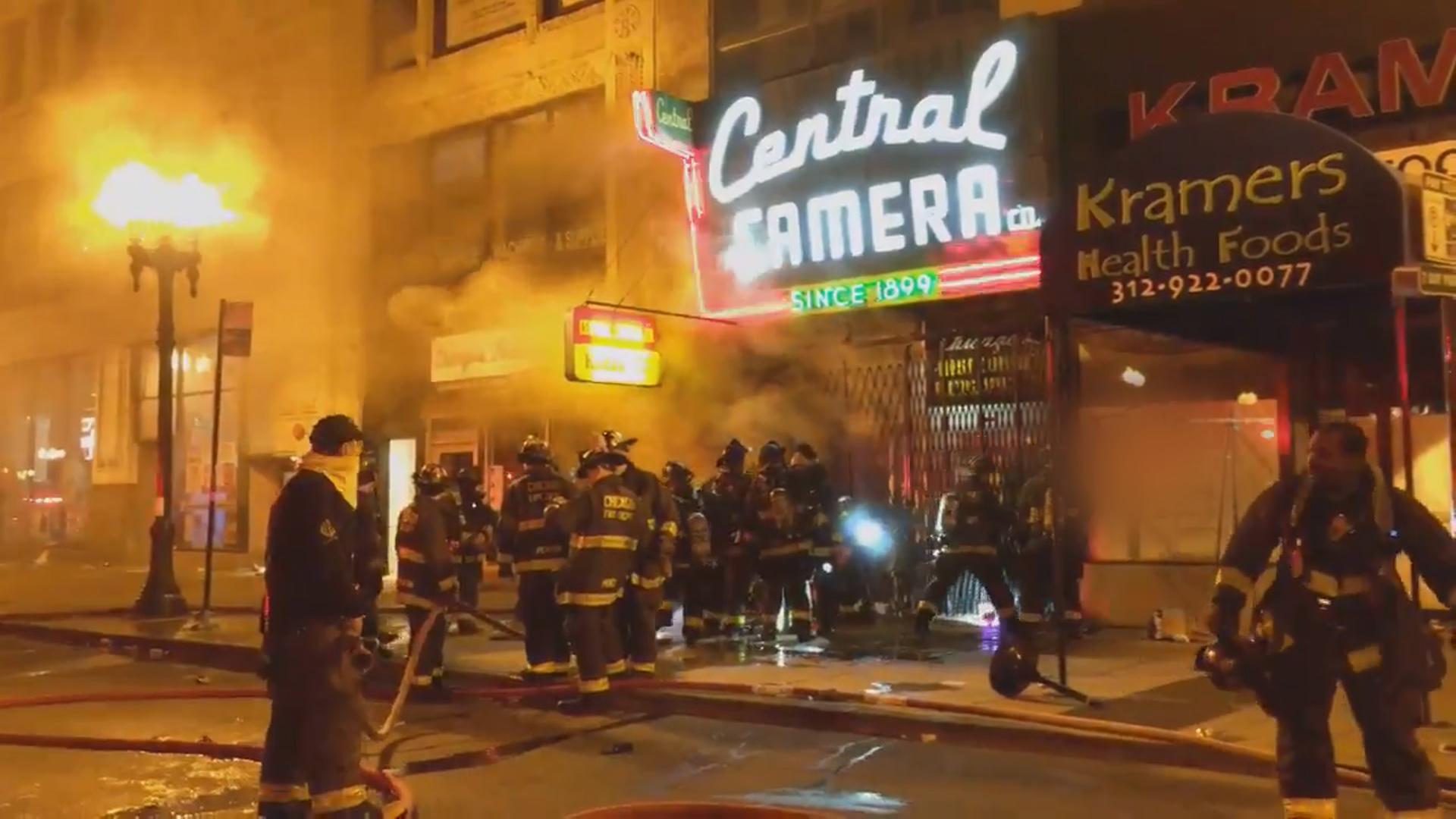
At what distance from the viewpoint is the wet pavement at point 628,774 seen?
5.46m

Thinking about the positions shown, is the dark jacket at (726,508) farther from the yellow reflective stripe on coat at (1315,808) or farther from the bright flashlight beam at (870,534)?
the yellow reflective stripe on coat at (1315,808)

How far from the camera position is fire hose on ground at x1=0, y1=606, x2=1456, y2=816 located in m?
5.48

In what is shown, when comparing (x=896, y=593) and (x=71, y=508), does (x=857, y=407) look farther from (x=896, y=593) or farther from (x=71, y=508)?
(x=71, y=508)

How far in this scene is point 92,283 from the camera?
2198 centimetres

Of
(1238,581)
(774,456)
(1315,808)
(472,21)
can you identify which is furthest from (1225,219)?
(472,21)

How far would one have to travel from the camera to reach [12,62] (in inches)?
920

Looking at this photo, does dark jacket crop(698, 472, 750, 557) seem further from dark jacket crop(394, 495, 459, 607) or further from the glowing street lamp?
the glowing street lamp

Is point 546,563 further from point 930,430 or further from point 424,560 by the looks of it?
point 930,430

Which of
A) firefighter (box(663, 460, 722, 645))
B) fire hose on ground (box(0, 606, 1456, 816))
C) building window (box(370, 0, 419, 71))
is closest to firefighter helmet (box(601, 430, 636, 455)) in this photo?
fire hose on ground (box(0, 606, 1456, 816))

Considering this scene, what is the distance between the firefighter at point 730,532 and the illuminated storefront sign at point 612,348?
7.84 feet

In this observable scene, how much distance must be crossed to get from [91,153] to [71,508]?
6432mm

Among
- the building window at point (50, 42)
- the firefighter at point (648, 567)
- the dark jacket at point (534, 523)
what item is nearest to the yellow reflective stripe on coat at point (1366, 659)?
the firefighter at point (648, 567)

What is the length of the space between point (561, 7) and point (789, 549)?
8.62m

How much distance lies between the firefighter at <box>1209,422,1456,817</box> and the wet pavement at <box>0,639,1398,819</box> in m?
1.09
